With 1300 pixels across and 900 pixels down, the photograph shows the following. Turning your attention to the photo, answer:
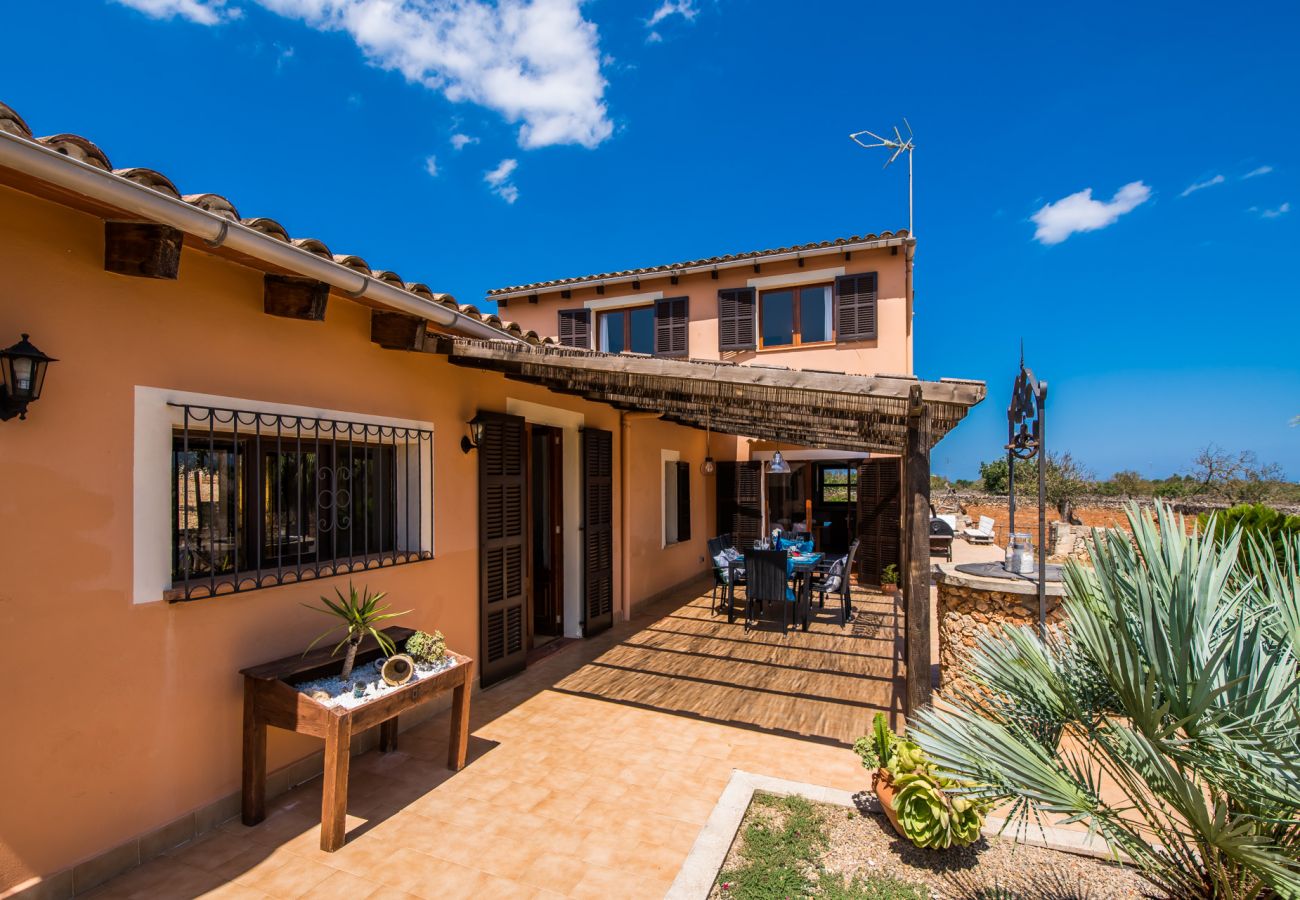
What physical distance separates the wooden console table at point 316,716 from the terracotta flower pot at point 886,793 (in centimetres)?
Answer: 283

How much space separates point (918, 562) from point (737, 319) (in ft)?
27.7

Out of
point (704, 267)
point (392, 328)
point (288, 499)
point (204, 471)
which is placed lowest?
point (288, 499)

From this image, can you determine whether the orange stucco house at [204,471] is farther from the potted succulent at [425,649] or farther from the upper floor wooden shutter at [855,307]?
the upper floor wooden shutter at [855,307]

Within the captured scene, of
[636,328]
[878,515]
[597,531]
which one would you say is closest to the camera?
[597,531]

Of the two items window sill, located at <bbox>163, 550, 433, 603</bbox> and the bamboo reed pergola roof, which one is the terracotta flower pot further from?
window sill, located at <bbox>163, 550, 433, 603</bbox>

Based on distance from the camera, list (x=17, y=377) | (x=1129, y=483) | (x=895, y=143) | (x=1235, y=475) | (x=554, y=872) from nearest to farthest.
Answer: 1. (x=17, y=377)
2. (x=554, y=872)
3. (x=895, y=143)
4. (x=1235, y=475)
5. (x=1129, y=483)

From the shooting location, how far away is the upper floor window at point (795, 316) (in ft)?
36.8

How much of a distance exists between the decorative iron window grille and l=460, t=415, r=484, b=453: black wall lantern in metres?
0.42

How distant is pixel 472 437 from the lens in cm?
553

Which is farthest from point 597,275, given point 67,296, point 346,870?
point 346,870

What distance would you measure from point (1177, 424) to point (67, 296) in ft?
180

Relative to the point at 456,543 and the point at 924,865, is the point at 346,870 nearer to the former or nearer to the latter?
the point at 456,543

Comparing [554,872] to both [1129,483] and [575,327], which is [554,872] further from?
[1129,483]

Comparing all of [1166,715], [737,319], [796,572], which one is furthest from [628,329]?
[1166,715]
